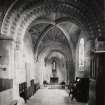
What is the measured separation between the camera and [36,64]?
19547mm

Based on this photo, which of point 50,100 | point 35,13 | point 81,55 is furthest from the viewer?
point 81,55

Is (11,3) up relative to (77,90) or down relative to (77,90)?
up

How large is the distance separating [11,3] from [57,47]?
481 inches

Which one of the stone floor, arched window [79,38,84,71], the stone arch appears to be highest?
the stone arch

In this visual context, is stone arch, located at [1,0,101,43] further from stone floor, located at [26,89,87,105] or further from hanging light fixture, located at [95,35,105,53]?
stone floor, located at [26,89,87,105]

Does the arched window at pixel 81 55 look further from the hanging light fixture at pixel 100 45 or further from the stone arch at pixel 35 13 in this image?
the hanging light fixture at pixel 100 45

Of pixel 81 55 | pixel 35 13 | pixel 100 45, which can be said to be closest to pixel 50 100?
pixel 81 55

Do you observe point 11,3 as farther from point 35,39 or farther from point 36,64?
point 36,64

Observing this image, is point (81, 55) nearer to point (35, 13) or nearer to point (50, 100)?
point (50, 100)

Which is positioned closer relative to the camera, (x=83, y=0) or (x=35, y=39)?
(x=83, y=0)

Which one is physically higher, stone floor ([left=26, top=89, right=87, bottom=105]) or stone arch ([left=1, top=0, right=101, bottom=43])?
stone arch ([left=1, top=0, right=101, bottom=43])

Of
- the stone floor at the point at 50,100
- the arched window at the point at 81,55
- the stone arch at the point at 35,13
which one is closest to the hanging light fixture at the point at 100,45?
the stone arch at the point at 35,13

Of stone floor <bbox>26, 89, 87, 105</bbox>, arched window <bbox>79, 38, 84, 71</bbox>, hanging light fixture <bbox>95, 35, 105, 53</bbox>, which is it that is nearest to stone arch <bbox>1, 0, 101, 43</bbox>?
hanging light fixture <bbox>95, 35, 105, 53</bbox>

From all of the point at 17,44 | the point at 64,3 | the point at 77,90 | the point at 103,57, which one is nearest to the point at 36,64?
the point at 77,90
